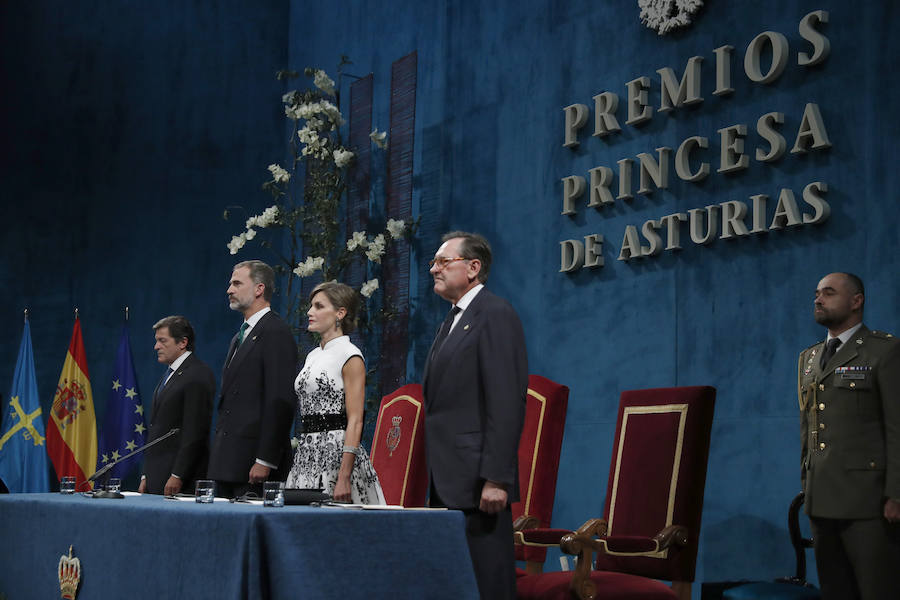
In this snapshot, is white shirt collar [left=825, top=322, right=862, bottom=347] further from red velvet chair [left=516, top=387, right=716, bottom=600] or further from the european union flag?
the european union flag

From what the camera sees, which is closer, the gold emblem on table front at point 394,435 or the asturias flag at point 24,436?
the gold emblem on table front at point 394,435

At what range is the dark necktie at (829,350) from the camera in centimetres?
338

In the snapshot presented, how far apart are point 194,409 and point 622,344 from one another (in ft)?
6.11

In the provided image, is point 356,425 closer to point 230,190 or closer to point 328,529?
point 328,529

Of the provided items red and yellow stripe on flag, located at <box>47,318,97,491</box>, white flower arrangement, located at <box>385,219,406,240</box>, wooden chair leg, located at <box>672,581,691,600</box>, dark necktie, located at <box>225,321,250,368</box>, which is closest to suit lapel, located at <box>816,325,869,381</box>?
wooden chair leg, located at <box>672,581,691,600</box>

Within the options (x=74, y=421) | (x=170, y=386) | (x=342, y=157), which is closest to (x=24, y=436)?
(x=74, y=421)

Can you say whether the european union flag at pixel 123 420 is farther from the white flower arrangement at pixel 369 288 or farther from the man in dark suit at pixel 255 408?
the man in dark suit at pixel 255 408

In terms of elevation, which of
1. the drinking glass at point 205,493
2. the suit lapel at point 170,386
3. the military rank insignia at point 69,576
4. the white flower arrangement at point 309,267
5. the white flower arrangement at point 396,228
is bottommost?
the military rank insignia at point 69,576

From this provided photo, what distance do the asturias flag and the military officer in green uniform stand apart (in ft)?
14.8

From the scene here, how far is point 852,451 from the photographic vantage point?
322cm

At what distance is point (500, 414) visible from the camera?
106 inches

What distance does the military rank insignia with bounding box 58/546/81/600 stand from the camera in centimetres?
267

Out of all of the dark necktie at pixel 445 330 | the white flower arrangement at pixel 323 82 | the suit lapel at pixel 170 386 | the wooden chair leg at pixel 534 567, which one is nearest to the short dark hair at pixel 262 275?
the suit lapel at pixel 170 386

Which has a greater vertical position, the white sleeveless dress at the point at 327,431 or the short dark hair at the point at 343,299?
the short dark hair at the point at 343,299
